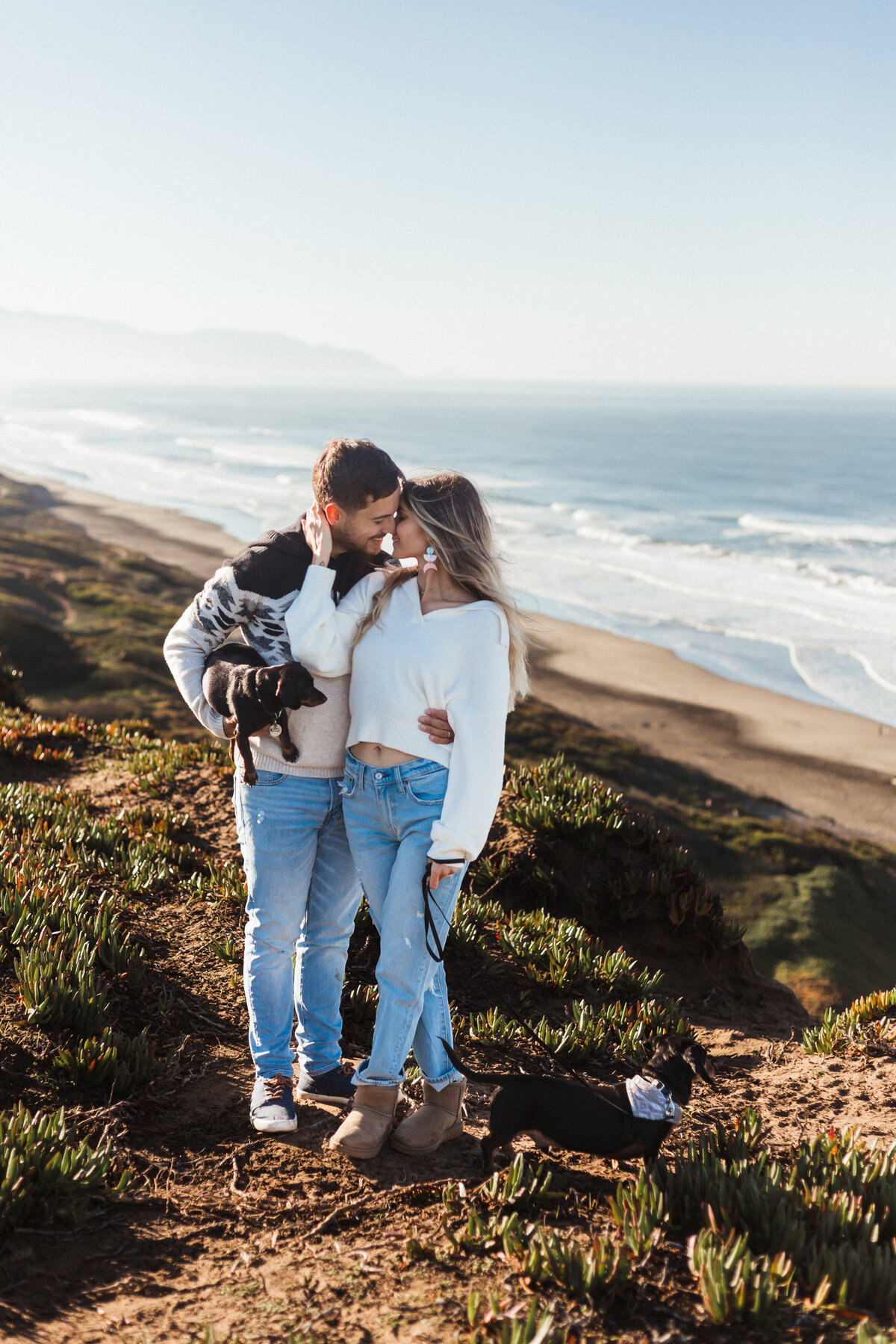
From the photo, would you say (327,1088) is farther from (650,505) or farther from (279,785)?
(650,505)

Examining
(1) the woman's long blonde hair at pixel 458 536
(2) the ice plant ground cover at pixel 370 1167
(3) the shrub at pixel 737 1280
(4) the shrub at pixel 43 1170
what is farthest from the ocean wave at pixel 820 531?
(4) the shrub at pixel 43 1170

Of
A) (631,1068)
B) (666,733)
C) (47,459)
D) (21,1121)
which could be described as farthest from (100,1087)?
(47,459)

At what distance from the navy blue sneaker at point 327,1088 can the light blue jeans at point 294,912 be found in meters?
0.02

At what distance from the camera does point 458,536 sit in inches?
121

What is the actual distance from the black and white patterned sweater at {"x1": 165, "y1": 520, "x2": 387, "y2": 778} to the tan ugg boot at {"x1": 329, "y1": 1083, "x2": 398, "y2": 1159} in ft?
3.67

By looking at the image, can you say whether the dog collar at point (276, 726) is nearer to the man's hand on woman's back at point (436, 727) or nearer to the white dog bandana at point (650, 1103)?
the man's hand on woman's back at point (436, 727)

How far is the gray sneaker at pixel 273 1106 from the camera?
3.27m

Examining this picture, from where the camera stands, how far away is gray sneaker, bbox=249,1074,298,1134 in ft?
10.7

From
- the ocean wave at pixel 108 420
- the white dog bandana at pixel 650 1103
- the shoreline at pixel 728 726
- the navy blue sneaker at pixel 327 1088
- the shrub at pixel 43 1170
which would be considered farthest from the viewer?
the ocean wave at pixel 108 420

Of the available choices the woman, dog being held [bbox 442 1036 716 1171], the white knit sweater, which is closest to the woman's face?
the woman

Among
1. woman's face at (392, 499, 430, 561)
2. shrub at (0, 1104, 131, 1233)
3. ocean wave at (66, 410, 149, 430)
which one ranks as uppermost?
ocean wave at (66, 410, 149, 430)

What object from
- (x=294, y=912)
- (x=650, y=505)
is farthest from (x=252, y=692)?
(x=650, y=505)

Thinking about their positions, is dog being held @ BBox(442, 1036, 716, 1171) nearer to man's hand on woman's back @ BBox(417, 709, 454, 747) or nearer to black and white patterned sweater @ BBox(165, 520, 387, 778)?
man's hand on woman's back @ BBox(417, 709, 454, 747)

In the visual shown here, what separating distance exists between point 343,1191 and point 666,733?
18707mm
